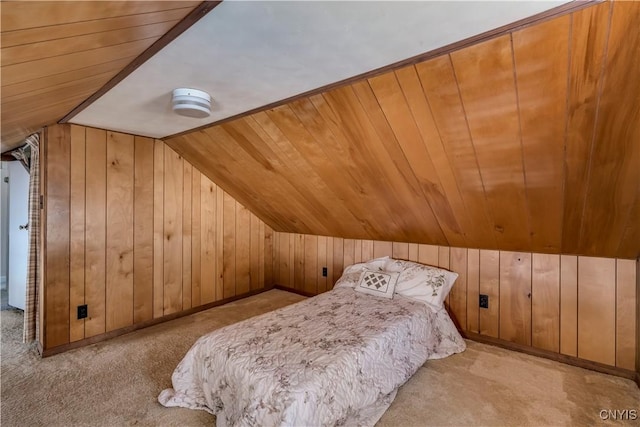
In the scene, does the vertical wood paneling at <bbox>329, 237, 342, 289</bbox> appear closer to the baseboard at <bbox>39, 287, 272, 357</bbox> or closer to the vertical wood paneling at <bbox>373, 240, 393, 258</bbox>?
the vertical wood paneling at <bbox>373, 240, 393, 258</bbox>

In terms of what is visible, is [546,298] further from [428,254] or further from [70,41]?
[70,41]

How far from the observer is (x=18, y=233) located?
11.3 ft

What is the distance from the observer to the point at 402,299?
2.55m

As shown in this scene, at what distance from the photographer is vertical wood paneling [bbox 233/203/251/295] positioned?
3926 mm

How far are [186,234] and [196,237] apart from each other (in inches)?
4.9

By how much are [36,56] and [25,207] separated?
317 centimetres

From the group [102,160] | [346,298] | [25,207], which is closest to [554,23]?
[346,298]

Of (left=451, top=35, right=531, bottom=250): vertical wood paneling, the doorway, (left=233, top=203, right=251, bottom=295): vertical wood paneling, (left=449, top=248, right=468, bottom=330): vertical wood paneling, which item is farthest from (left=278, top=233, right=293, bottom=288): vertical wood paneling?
the doorway

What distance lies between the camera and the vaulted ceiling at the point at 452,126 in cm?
113

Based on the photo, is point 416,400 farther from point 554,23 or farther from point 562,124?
point 554,23

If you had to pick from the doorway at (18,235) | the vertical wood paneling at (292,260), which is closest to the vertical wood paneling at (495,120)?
the vertical wood paneling at (292,260)

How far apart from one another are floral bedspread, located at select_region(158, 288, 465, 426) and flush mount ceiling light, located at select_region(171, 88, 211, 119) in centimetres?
143

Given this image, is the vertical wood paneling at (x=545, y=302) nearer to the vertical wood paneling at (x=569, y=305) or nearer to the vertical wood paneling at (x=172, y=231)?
the vertical wood paneling at (x=569, y=305)

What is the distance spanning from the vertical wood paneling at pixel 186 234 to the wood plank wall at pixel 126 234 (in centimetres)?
1
